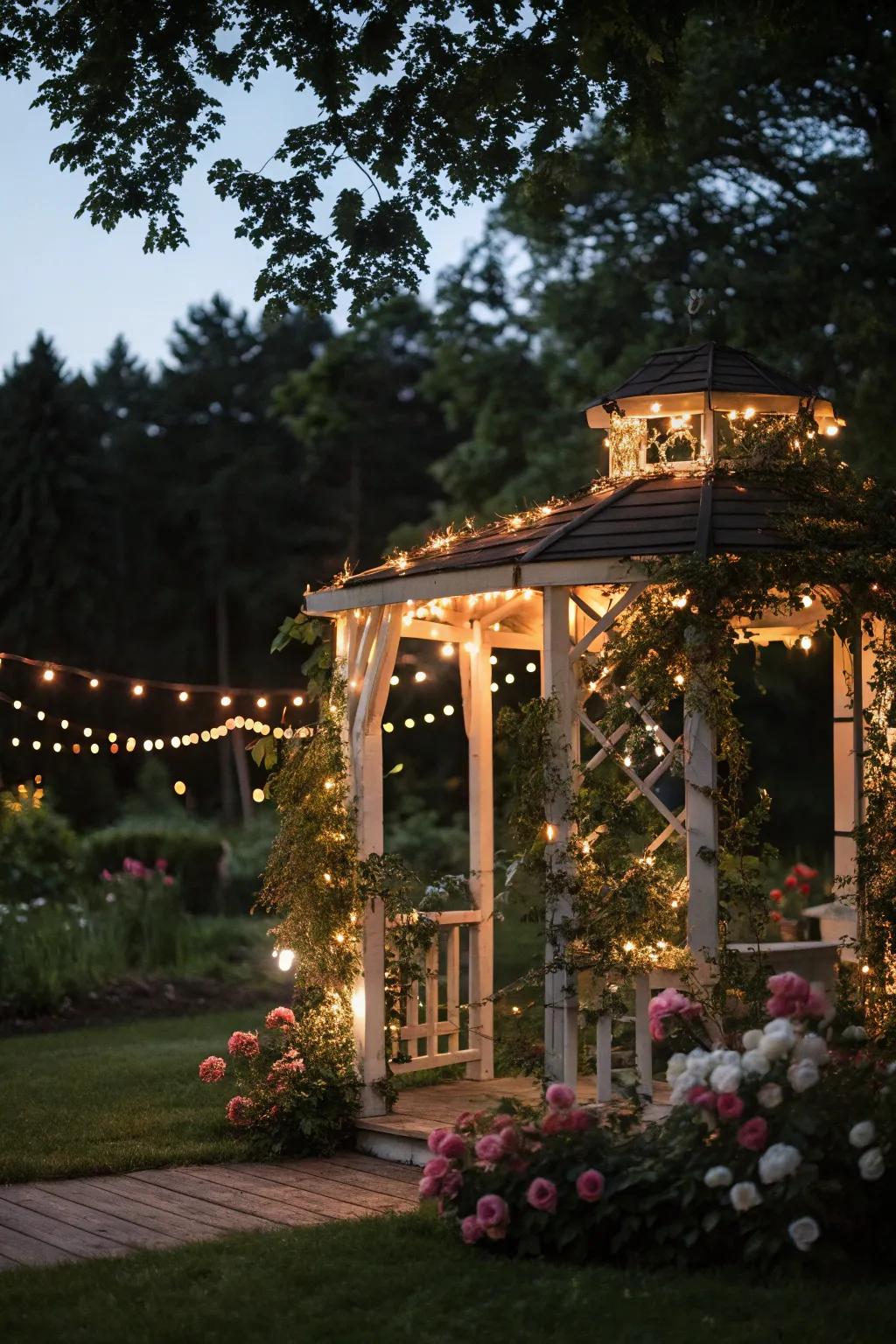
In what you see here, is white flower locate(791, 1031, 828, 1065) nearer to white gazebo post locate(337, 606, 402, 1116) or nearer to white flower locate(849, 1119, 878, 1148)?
white flower locate(849, 1119, 878, 1148)

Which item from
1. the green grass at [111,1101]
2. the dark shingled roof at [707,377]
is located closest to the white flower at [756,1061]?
the green grass at [111,1101]

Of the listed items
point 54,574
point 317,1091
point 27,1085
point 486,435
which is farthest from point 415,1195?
point 54,574

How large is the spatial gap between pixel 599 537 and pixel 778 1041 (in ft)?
8.48

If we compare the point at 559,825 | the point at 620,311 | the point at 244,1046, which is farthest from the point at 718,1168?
the point at 620,311

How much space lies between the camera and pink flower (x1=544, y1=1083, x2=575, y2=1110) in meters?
5.08

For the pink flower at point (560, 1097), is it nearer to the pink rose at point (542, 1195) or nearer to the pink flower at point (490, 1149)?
the pink flower at point (490, 1149)

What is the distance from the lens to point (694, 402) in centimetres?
740

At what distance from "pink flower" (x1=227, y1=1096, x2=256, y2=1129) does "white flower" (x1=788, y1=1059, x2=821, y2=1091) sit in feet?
10.8

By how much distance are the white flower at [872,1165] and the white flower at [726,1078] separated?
410 mm

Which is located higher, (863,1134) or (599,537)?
(599,537)

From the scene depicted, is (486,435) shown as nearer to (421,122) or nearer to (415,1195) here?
(421,122)

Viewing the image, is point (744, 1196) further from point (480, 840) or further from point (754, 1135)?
point (480, 840)

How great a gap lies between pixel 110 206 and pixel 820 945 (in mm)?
5059

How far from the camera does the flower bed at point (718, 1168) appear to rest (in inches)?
178
